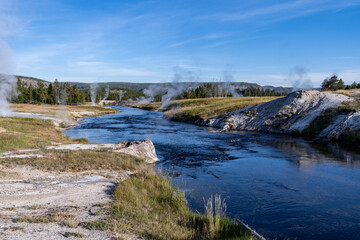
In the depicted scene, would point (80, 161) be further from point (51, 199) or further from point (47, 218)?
point (47, 218)

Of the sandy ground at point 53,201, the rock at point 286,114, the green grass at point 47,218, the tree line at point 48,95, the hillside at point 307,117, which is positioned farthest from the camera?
the tree line at point 48,95

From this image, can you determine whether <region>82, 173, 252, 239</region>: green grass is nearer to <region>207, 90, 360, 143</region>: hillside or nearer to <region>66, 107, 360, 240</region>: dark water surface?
<region>66, 107, 360, 240</region>: dark water surface

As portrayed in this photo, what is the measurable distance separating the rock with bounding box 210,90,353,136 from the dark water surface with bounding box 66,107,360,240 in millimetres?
12815

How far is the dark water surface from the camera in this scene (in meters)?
11.1

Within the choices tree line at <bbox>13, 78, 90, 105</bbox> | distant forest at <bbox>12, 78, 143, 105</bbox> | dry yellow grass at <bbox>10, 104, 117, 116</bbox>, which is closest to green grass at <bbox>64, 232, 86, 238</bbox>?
dry yellow grass at <bbox>10, 104, 117, 116</bbox>

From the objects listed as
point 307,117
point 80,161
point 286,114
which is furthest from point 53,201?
point 286,114

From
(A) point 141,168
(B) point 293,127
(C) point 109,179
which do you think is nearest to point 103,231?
(C) point 109,179

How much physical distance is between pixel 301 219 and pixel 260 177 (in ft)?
21.5

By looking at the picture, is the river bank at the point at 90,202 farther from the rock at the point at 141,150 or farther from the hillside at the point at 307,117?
the hillside at the point at 307,117

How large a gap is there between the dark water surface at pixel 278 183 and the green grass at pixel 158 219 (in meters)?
1.71

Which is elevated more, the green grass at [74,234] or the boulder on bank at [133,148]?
the green grass at [74,234]

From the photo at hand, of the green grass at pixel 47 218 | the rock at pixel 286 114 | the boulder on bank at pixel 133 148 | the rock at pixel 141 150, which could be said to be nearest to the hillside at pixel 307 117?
the rock at pixel 286 114

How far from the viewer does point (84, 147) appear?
895 inches

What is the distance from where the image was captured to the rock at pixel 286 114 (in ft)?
136
